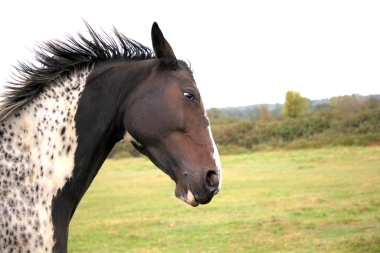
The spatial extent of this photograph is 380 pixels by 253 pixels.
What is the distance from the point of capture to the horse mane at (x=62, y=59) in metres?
3.19

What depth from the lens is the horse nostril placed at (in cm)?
309

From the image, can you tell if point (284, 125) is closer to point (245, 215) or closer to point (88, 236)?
point (245, 215)

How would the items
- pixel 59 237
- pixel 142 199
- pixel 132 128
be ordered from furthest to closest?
pixel 142 199
pixel 132 128
pixel 59 237

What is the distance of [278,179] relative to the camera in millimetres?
19406

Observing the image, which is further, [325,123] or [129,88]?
[325,123]

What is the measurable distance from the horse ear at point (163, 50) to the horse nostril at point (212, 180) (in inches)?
33.0

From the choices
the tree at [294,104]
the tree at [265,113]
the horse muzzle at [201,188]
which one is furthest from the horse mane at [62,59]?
the tree at [294,104]

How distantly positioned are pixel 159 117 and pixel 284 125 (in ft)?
105

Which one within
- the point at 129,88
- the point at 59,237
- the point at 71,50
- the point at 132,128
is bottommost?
the point at 59,237

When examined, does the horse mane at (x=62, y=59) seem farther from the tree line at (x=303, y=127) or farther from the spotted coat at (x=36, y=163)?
the tree line at (x=303, y=127)

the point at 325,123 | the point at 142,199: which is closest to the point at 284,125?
the point at 325,123

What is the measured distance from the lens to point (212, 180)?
310 centimetres

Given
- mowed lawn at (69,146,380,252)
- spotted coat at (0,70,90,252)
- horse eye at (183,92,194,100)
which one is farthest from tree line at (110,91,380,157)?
spotted coat at (0,70,90,252)

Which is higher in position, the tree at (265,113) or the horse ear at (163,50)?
the horse ear at (163,50)
